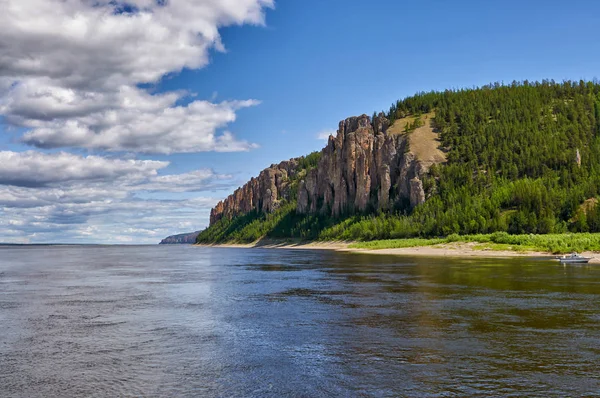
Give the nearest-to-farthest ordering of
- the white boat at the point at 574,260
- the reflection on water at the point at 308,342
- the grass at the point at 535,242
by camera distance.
A: 1. the reflection on water at the point at 308,342
2. the white boat at the point at 574,260
3. the grass at the point at 535,242

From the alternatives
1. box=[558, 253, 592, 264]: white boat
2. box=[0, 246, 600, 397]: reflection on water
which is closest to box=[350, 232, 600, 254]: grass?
box=[558, 253, 592, 264]: white boat

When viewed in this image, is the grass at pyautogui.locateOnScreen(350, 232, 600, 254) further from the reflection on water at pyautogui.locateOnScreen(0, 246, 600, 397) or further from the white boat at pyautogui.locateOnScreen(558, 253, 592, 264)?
the reflection on water at pyautogui.locateOnScreen(0, 246, 600, 397)

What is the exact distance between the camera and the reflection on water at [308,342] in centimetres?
1941

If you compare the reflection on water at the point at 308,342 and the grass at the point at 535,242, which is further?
the grass at the point at 535,242

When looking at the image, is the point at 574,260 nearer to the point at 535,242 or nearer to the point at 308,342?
the point at 535,242

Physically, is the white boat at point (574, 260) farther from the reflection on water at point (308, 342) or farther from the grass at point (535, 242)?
the reflection on water at point (308, 342)

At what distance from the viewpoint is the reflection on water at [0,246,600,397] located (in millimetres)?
19406

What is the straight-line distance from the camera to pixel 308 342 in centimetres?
2672

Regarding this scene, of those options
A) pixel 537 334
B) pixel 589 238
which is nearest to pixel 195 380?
pixel 537 334

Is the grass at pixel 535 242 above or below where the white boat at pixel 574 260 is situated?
above

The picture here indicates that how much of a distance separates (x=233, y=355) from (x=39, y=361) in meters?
8.72

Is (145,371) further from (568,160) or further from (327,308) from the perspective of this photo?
(568,160)

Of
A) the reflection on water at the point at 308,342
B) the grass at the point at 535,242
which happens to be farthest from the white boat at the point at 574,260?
the reflection on water at the point at 308,342

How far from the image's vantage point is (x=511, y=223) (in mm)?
143375
